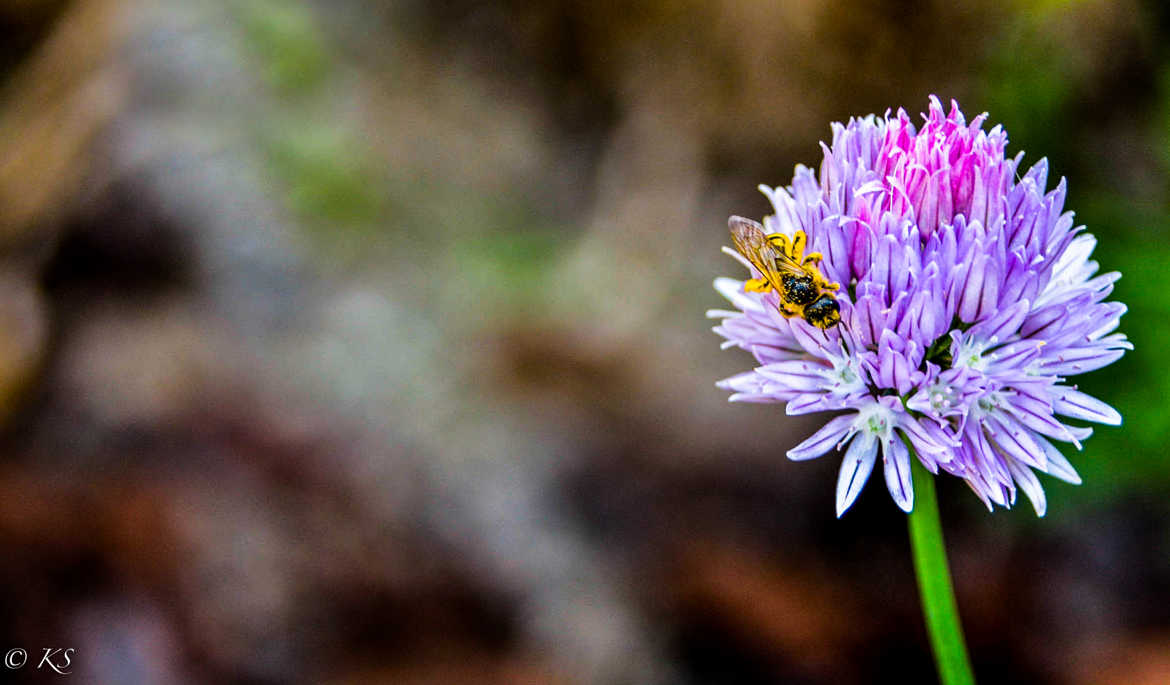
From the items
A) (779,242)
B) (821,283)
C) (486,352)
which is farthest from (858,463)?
(486,352)

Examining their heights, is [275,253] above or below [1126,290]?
below

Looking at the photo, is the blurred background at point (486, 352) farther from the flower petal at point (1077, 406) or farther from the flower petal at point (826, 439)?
the flower petal at point (826, 439)

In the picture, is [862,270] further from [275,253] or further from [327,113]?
[327,113]

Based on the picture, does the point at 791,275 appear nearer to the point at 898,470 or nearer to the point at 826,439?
the point at 826,439

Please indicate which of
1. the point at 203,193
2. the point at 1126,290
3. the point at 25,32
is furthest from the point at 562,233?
the point at 25,32
